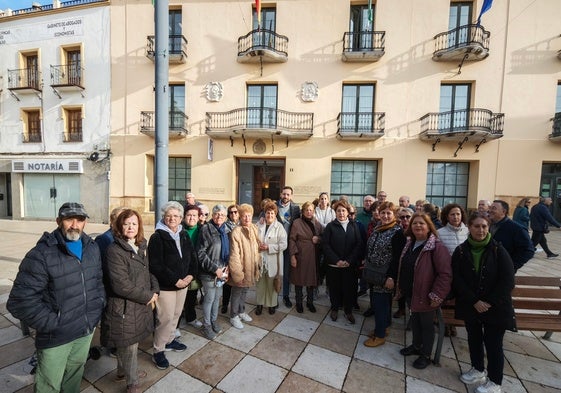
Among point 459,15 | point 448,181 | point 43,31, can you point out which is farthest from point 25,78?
point 448,181

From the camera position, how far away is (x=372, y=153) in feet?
34.0

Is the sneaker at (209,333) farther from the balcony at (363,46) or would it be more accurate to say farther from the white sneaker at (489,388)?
the balcony at (363,46)

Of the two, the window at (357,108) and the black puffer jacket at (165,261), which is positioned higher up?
the window at (357,108)

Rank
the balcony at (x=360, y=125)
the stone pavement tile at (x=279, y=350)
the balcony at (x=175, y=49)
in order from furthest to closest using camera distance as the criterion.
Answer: the balcony at (x=175, y=49), the balcony at (x=360, y=125), the stone pavement tile at (x=279, y=350)

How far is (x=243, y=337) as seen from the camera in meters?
3.11

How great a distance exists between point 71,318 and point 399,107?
1170 cm

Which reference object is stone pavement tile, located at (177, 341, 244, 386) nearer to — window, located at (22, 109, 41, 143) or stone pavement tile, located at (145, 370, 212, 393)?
stone pavement tile, located at (145, 370, 212, 393)

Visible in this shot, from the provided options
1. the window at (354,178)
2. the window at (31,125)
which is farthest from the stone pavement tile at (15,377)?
the window at (31,125)

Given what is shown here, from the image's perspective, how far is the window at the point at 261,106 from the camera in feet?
34.5

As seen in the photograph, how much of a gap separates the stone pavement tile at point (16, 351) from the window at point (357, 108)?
34.5 feet

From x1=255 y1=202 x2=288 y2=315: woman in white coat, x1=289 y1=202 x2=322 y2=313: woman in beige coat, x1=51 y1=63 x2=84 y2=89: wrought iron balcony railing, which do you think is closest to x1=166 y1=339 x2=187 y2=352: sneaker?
x1=255 y1=202 x2=288 y2=315: woman in white coat

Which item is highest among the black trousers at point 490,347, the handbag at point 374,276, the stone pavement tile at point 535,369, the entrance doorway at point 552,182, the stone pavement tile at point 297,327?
the entrance doorway at point 552,182

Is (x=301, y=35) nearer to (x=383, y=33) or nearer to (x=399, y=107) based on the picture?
(x=383, y=33)

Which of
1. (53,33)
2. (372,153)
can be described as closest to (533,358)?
(372,153)
